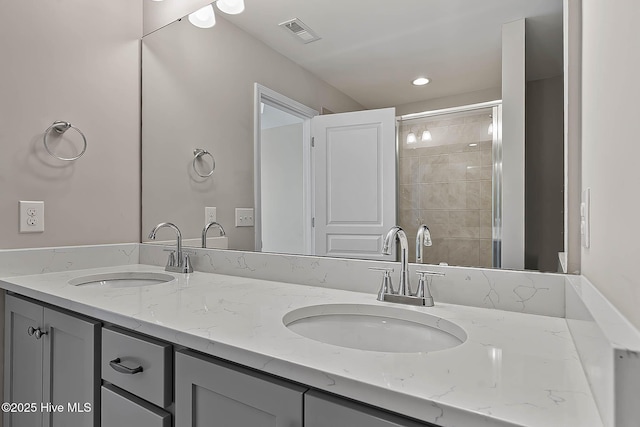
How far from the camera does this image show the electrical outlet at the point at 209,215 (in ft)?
5.59

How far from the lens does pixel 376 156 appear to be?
3.97ft

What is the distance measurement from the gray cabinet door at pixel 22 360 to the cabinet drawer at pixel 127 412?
0.41m

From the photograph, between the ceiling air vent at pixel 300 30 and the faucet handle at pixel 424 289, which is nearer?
the faucet handle at pixel 424 289

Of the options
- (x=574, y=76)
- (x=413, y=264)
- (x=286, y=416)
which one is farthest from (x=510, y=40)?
(x=286, y=416)

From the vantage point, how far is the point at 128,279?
164cm

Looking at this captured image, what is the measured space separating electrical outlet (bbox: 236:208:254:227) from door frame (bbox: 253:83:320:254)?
0.09ft

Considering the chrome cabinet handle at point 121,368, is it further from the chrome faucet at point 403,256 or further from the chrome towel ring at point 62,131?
the chrome towel ring at point 62,131

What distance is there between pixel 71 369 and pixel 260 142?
0.97 metres

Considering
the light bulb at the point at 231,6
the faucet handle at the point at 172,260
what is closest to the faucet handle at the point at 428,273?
the faucet handle at the point at 172,260

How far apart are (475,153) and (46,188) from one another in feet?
5.27

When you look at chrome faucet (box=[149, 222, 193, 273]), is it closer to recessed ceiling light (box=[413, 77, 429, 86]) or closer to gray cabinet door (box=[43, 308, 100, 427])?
gray cabinet door (box=[43, 308, 100, 427])

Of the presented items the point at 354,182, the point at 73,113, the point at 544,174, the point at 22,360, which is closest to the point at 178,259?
the point at 22,360

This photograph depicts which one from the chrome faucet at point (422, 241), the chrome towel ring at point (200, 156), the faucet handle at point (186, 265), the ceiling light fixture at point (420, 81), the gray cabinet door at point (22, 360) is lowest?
the gray cabinet door at point (22, 360)

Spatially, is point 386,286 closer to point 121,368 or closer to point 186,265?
point 121,368
